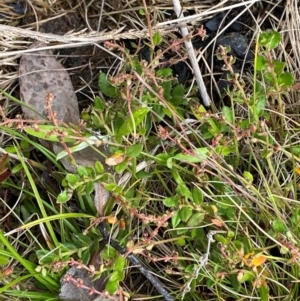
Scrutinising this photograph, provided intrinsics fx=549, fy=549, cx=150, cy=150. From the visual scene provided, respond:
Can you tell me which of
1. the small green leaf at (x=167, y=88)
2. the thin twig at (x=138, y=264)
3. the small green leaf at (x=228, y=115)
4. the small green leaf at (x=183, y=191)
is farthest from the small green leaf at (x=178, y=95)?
the thin twig at (x=138, y=264)

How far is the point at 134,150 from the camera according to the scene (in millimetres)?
1189

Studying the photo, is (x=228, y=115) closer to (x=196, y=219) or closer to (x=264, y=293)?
(x=196, y=219)

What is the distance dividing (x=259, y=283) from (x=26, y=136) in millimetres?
690

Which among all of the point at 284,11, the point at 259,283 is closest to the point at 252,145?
the point at 259,283

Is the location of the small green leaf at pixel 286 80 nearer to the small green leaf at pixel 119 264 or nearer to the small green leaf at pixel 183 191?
the small green leaf at pixel 183 191

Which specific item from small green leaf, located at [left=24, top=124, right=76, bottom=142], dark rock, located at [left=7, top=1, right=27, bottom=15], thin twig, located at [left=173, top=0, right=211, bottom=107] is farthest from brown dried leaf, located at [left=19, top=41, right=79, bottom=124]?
thin twig, located at [left=173, top=0, right=211, bottom=107]

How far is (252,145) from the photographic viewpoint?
4.32 feet

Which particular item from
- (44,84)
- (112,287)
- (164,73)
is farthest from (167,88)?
(112,287)

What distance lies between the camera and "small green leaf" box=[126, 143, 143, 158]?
1.18 meters

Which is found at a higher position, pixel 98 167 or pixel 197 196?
pixel 98 167

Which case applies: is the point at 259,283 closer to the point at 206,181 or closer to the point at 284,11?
the point at 206,181

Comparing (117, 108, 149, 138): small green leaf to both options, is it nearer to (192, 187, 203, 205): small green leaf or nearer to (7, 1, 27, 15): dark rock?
(192, 187, 203, 205): small green leaf

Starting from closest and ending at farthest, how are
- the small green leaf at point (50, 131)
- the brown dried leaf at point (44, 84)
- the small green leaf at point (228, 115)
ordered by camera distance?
the small green leaf at point (50, 131)
the small green leaf at point (228, 115)
the brown dried leaf at point (44, 84)

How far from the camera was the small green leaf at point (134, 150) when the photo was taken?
3.89 feet
